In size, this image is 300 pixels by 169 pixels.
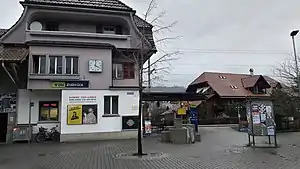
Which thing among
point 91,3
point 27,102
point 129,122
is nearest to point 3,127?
point 27,102

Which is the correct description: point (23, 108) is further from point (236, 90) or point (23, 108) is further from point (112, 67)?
point (236, 90)

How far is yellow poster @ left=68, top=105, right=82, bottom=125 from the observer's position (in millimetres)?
19705

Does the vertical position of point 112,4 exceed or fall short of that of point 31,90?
it exceeds it

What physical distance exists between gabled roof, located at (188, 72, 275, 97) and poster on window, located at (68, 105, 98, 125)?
1079 inches

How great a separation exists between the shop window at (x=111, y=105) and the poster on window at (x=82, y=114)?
0.83 metres

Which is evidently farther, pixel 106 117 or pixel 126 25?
pixel 126 25

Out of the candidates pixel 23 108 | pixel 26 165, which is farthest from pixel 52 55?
pixel 26 165

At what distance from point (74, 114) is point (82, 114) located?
1.71ft

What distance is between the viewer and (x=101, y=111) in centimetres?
2052

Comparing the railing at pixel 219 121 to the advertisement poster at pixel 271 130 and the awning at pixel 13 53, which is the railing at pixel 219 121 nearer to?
the advertisement poster at pixel 271 130

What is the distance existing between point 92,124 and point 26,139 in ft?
14.9

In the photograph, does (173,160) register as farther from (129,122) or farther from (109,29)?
(109,29)

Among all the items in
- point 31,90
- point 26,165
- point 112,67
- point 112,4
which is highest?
point 112,4

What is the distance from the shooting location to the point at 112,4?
23922mm
